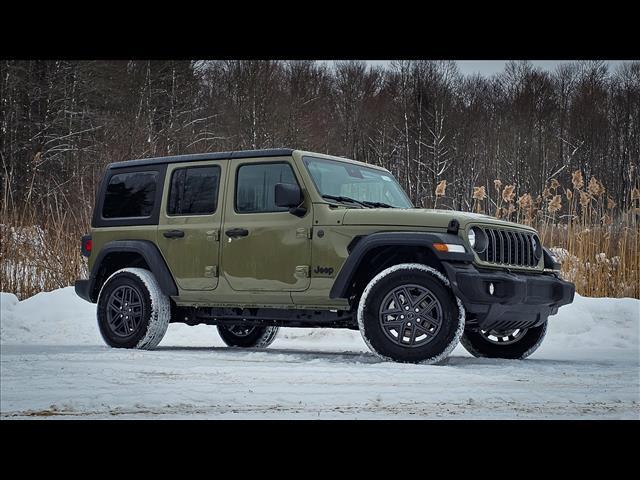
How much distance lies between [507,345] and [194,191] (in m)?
3.61

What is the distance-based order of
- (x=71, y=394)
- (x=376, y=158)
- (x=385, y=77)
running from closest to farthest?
(x=71, y=394)
(x=385, y=77)
(x=376, y=158)

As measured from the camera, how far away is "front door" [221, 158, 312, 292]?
8.55m

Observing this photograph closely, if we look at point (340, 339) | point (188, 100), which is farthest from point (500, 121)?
point (340, 339)

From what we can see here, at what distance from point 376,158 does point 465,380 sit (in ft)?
66.0

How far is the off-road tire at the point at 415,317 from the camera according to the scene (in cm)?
755

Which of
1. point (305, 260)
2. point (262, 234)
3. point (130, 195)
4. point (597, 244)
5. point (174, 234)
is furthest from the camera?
point (597, 244)

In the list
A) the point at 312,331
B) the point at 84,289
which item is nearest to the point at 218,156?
the point at 84,289

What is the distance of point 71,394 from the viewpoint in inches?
232

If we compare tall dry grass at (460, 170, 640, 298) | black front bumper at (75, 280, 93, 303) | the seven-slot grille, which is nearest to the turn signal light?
the seven-slot grille

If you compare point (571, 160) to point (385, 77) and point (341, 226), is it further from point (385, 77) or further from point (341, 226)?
point (341, 226)

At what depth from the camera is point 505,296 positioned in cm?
767

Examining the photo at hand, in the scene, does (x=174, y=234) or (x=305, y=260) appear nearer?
(x=305, y=260)

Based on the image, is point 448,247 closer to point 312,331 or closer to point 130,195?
point 130,195

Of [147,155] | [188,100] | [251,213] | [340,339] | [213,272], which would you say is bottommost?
[340,339]
